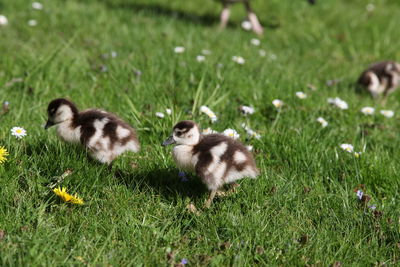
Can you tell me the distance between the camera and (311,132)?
5883mm

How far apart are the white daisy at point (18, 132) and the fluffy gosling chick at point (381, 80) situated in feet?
17.3

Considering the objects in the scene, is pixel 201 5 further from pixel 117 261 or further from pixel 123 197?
pixel 117 261

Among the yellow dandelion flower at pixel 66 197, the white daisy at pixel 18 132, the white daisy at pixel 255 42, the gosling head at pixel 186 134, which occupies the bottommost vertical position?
the white daisy at pixel 255 42

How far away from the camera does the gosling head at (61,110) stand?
4.59 metres

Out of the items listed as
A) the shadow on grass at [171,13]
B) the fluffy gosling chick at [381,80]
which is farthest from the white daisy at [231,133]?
the shadow on grass at [171,13]

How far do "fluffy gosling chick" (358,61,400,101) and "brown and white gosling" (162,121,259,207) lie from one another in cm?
421

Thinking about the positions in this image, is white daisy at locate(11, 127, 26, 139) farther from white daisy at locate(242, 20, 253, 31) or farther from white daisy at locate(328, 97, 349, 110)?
white daisy at locate(242, 20, 253, 31)

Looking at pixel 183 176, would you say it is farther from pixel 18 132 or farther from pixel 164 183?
pixel 18 132

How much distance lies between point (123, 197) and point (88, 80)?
9.85 ft

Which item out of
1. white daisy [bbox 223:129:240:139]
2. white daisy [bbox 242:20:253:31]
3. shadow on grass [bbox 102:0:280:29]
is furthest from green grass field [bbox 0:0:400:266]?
shadow on grass [bbox 102:0:280:29]

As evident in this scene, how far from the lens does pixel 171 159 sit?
485 cm

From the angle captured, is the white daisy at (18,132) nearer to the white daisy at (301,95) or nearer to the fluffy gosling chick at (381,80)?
the white daisy at (301,95)

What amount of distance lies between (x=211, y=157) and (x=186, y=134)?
312 mm

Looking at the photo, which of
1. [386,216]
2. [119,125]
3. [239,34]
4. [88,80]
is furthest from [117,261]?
[239,34]
